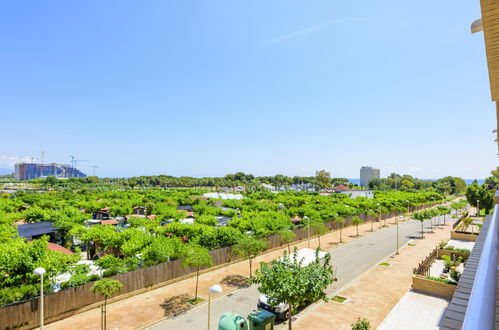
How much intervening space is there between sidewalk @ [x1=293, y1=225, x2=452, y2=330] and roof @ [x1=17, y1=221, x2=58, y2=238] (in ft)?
96.5

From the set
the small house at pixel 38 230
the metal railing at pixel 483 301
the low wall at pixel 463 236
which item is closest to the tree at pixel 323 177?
the low wall at pixel 463 236

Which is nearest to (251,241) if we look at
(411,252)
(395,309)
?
(395,309)

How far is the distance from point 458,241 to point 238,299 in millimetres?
30931

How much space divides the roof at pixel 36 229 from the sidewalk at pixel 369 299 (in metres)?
29.4

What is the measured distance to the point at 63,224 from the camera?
31078mm

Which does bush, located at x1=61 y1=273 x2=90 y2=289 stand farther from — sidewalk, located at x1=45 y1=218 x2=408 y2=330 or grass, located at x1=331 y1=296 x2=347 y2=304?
grass, located at x1=331 y1=296 x2=347 y2=304

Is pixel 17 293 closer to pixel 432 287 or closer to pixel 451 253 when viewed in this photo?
pixel 432 287

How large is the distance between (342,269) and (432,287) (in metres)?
6.88

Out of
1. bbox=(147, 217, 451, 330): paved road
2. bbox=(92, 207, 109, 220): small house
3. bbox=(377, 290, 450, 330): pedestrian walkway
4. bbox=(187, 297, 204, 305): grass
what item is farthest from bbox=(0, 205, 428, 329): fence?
bbox=(92, 207, 109, 220): small house

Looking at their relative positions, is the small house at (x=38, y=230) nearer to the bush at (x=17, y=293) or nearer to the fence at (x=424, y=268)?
the bush at (x=17, y=293)

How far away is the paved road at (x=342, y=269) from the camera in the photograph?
1614 cm

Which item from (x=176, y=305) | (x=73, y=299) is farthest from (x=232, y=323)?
(x=73, y=299)

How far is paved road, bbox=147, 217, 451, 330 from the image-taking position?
16.1m

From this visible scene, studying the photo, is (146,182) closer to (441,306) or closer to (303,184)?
(303,184)
